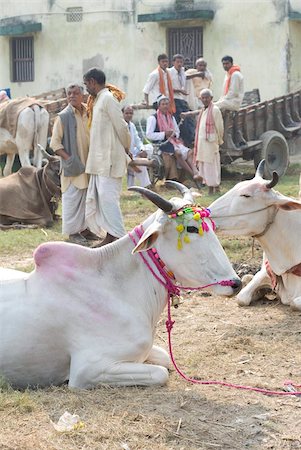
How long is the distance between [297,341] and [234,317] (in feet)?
2.70

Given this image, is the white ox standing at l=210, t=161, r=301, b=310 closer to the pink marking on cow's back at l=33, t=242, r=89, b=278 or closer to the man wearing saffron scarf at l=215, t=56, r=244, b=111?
the pink marking on cow's back at l=33, t=242, r=89, b=278

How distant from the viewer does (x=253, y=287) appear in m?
6.88

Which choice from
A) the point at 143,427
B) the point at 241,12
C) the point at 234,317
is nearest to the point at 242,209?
the point at 234,317

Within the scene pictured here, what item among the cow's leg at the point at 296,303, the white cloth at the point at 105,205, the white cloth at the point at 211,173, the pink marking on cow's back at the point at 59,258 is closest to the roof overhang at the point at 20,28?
the white cloth at the point at 211,173

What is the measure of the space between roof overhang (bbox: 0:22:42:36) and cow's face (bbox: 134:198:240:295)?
58.5ft

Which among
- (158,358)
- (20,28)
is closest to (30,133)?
(20,28)

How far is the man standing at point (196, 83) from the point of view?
15727 mm

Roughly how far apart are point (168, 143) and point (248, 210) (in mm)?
7411

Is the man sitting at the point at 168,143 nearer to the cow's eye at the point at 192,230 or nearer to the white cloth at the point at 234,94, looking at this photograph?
the white cloth at the point at 234,94

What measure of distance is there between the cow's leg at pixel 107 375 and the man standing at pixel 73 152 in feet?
16.5

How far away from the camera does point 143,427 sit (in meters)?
4.09

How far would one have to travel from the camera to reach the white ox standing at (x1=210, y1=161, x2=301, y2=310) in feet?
21.2

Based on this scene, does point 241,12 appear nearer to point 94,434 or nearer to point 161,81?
point 161,81

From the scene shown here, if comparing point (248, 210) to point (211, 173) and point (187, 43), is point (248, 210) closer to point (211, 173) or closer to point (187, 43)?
point (211, 173)
